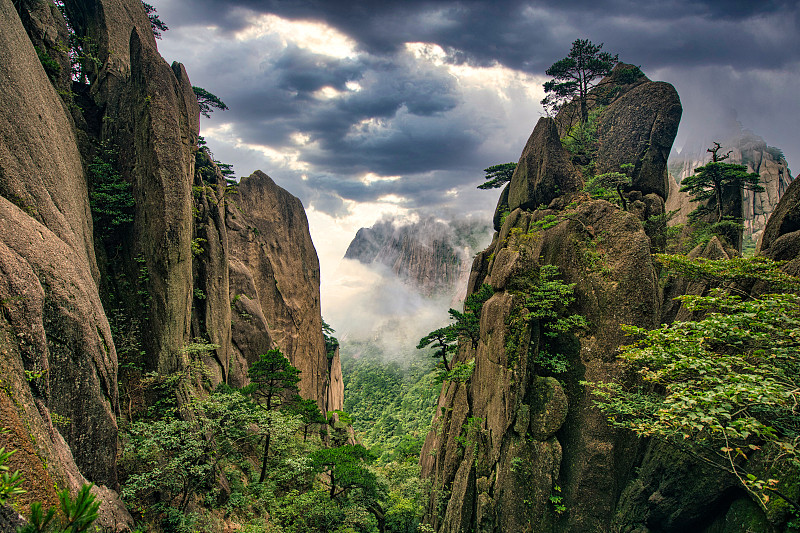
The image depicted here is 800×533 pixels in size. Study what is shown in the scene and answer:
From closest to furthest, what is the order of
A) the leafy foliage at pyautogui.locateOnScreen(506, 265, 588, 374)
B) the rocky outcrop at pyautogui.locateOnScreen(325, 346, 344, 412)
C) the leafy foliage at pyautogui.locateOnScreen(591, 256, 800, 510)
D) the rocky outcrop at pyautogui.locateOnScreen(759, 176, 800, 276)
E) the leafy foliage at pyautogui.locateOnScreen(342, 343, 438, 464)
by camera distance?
the leafy foliage at pyautogui.locateOnScreen(591, 256, 800, 510)
the rocky outcrop at pyautogui.locateOnScreen(759, 176, 800, 276)
the leafy foliage at pyautogui.locateOnScreen(506, 265, 588, 374)
the rocky outcrop at pyautogui.locateOnScreen(325, 346, 344, 412)
the leafy foliage at pyautogui.locateOnScreen(342, 343, 438, 464)

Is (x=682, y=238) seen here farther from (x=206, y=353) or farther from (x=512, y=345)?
(x=206, y=353)

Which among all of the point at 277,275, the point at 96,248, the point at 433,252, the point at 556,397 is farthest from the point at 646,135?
the point at 433,252

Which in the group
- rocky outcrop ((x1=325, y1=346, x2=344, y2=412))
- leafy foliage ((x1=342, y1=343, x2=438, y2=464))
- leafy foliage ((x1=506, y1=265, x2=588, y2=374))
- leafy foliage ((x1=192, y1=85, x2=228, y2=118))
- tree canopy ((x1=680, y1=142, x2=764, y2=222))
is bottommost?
leafy foliage ((x1=342, y1=343, x2=438, y2=464))

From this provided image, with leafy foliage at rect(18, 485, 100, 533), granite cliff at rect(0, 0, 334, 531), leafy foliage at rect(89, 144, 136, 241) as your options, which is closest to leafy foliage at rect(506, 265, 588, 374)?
leafy foliage at rect(18, 485, 100, 533)

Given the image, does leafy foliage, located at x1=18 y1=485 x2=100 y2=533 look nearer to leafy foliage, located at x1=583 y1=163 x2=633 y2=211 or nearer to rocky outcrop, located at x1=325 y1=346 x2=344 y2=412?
leafy foliage, located at x1=583 y1=163 x2=633 y2=211

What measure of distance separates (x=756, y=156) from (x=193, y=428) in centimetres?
8566

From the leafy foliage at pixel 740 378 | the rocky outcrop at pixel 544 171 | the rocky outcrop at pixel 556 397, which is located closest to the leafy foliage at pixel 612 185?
the rocky outcrop at pixel 544 171

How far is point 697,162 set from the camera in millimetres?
65188

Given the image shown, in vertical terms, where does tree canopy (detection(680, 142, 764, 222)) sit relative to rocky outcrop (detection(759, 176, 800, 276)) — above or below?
above

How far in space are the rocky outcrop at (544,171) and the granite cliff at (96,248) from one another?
2141 cm

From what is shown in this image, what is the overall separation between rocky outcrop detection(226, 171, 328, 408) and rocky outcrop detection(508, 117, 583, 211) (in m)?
23.2

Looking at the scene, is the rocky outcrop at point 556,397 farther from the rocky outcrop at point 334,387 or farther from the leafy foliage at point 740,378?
the rocky outcrop at point 334,387

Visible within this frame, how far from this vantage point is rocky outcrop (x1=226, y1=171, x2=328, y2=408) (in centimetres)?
2786

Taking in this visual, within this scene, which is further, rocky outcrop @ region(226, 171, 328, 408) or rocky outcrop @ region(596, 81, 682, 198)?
rocky outcrop @ region(226, 171, 328, 408)
